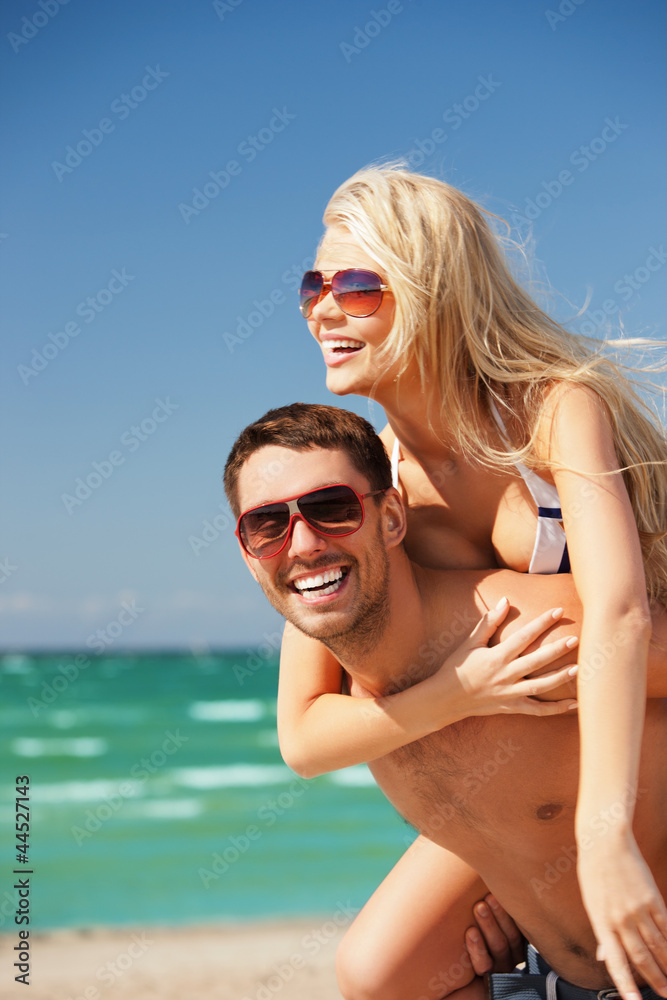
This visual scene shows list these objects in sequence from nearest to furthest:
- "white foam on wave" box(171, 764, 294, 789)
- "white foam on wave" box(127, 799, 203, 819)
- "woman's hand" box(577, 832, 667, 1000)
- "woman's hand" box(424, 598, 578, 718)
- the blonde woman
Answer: "woman's hand" box(577, 832, 667, 1000), the blonde woman, "woman's hand" box(424, 598, 578, 718), "white foam on wave" box(127, 799, 203, 819), "white foam on wave" box(171, 764, 294, 789)

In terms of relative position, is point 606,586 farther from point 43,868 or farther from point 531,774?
point 43,868

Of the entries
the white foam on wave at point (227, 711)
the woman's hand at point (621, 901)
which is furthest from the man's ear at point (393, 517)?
the white foam on wave at point (227, 711)

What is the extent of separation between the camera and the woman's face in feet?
9.66

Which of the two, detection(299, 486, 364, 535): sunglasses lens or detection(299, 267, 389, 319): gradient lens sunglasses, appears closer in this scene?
detection(299, 486, 364, 535): sunglasses lens

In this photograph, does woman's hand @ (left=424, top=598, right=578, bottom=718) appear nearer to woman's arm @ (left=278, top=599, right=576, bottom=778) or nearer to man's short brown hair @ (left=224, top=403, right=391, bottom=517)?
woman's arm @ (left=278, top=599, right=576, bottom=778)

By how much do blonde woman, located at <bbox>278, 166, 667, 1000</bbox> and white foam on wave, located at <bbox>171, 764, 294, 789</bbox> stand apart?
1836cm

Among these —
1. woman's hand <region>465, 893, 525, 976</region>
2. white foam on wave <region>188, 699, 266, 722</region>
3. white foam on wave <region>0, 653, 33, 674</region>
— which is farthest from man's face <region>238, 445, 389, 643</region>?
white foam on wave <region>0, 653, 33, 674</region>

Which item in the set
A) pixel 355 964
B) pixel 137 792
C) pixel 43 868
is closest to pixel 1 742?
pixel 137 792

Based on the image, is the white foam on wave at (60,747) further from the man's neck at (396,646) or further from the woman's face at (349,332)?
the woman's face at (349,332)

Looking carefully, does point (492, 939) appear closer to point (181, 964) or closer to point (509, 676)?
point (509, 676)

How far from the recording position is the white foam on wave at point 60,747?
1009 inches

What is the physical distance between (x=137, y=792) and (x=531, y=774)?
62.6 feet

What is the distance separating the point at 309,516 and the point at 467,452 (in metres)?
0.62

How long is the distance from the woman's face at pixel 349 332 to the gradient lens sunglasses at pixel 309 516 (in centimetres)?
40
